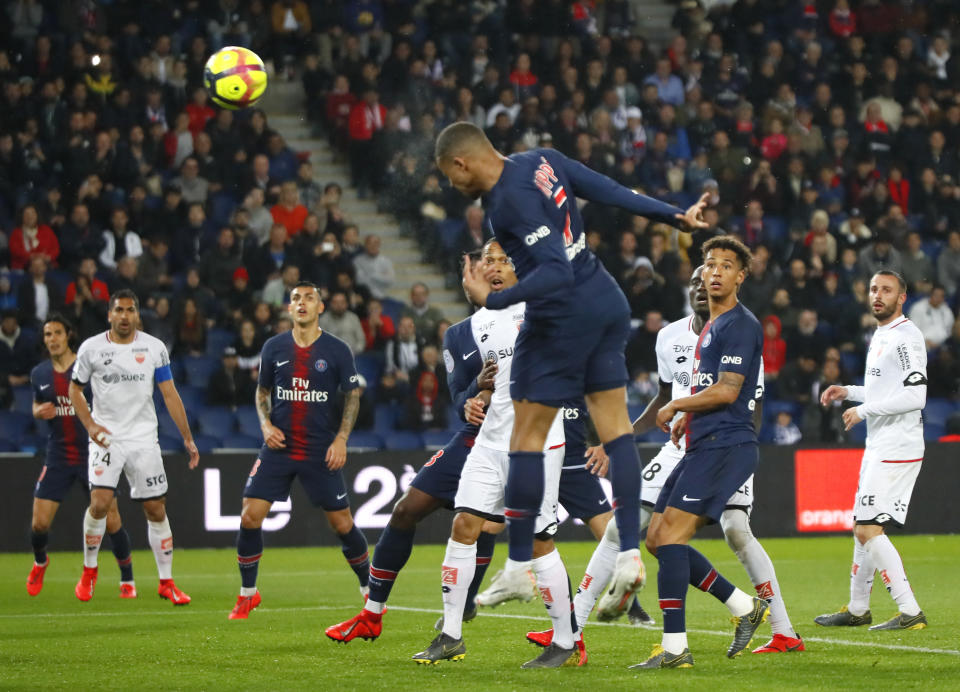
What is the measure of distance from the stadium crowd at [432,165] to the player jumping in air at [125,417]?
15.9 feet

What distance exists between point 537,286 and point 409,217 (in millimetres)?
14671

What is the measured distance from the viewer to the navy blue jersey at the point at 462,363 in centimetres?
855

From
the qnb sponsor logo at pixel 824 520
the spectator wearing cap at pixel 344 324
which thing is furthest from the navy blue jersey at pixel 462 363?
the qnb sponsor logo at pixel 824 520

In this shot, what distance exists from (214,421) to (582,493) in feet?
29.4

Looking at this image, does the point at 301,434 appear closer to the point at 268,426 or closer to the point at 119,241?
the point at 268,426

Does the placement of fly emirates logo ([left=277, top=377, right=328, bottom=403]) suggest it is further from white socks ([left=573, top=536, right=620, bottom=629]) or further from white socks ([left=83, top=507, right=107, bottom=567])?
white socks ([left=573, top=536, right=620, bottom=629])

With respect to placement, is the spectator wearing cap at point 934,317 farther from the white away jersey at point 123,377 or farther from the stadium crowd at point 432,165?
the white away jersey at point 123,377

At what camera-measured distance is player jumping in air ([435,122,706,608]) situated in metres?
6.41

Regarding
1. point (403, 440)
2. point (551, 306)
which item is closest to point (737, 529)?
point (551, 306)

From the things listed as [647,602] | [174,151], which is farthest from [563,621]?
[174,151]

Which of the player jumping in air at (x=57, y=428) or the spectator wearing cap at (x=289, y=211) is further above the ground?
the spectator wearing cap at (x=289, y=211)

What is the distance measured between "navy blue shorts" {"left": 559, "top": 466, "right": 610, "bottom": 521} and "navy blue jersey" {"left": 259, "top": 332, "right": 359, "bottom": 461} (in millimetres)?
2192

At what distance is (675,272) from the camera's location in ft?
62.5

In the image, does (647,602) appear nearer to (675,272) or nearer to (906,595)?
(906,595)
